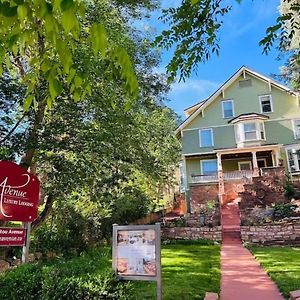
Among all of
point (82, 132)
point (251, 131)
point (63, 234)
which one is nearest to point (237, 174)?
point (251, 131)

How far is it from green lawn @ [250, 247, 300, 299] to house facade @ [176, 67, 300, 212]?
12264mm

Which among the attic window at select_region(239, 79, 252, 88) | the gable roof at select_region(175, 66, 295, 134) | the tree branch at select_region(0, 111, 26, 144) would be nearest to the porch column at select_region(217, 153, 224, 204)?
the gable roof at select_region(175, 66, 295, 134)

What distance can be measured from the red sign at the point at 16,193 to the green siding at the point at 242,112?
21.2 meters

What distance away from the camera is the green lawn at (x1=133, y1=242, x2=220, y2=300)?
609 cm

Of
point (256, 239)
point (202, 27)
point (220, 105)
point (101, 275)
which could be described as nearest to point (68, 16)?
point (202, 27)

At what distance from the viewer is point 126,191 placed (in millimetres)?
16609

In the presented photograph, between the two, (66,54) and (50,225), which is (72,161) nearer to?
(50,225)

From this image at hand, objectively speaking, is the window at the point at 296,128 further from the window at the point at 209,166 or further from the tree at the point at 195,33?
the tree at the point at 195,33

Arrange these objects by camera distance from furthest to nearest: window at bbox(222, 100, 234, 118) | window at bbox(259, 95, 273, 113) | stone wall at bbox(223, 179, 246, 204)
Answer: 1. window at bbox(222, 100, 234, 118)
2. window at bbox(259, 95, 273, 113)
3. stone wall at bbox(223, 179, 246, 204)

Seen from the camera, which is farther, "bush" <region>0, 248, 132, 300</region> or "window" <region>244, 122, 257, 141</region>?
"window" <region>244, 122, 257, 141</region>

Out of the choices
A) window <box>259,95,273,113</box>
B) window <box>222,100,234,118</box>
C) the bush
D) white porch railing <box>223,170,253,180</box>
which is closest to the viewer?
the bush

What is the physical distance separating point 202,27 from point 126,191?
1390 centimetres

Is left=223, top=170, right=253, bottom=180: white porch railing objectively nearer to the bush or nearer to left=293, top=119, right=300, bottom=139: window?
left=293, top=119, right=300, bottom=139: window

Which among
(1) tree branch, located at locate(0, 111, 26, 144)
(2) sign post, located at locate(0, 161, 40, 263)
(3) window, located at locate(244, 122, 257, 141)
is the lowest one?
(2) sign post, located at locate(0, 161, 40, 263)
